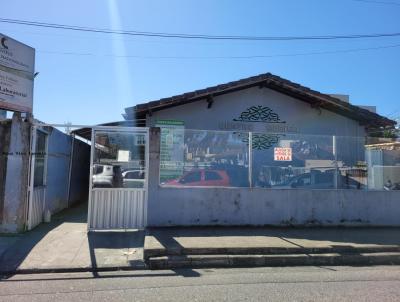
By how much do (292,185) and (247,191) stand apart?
1.32 meters

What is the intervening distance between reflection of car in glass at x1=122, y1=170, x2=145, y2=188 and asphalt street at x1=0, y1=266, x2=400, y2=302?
3.43m

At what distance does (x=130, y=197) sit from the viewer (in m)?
10.1

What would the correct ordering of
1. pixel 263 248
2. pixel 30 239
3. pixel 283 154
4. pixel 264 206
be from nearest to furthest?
1. pixel 263 248
2. pixel 30 239
3. pixel 264 206
4. pixel 283 154

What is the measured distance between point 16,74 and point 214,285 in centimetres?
707

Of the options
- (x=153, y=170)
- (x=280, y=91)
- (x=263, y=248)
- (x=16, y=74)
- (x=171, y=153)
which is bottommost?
(x=263, y=248)

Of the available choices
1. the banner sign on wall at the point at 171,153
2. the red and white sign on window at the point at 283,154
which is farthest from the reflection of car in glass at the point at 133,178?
the red and white sign on window at the point at 283,154

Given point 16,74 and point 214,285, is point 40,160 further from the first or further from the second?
point 214,285

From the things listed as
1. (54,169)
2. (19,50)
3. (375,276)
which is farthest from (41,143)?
(375,276)

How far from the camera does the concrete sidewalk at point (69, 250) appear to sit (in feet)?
23.7

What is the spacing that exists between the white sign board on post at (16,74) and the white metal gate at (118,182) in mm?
1884

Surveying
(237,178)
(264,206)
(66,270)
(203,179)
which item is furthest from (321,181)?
(66,270)

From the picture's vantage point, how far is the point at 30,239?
8930 mm

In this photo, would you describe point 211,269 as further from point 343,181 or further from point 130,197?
point 343,181

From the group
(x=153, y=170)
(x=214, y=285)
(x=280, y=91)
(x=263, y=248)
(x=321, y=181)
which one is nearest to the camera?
(x=214, y=285)
